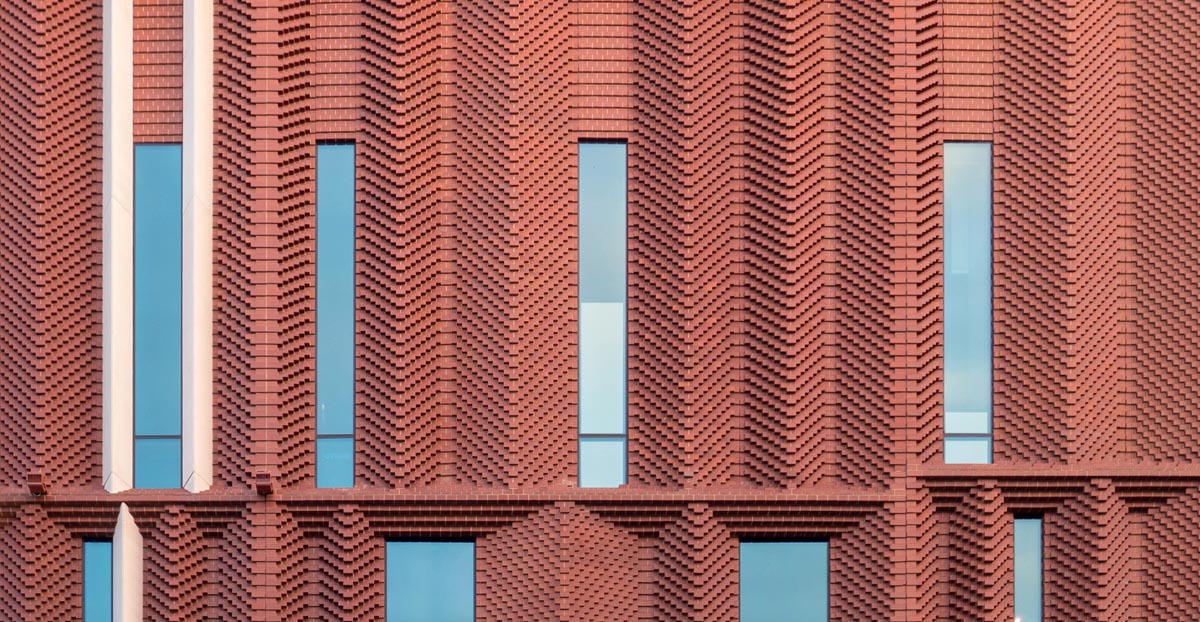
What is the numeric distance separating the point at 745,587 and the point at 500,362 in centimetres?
452

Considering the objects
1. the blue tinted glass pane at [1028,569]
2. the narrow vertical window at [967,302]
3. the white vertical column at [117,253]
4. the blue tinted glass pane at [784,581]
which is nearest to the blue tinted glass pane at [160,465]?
the white vertical column at [117,253]

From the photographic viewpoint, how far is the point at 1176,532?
54.6 feet

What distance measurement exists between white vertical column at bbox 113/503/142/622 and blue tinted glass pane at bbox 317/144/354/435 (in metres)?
2.79

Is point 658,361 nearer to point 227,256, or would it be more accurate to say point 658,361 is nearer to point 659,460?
point 659,460

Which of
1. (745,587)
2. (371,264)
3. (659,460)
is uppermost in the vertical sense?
(371,264)

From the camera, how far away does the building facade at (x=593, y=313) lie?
16.3 m

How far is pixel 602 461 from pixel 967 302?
550cm

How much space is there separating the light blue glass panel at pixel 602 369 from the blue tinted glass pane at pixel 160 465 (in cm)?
552

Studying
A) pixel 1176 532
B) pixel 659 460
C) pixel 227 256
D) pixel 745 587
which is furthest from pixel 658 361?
pixel 1176 532

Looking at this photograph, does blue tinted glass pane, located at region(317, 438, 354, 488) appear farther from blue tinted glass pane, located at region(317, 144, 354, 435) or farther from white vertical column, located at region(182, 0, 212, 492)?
white vertical column, located at region(182, 0, 212, 492)

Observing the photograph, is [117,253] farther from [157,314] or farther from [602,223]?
[602,223]

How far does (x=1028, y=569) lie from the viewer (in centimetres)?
1673

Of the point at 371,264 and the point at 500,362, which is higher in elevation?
the point at 371,264

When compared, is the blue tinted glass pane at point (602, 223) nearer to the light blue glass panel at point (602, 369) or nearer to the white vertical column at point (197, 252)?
the light blue glass panel at point (602, 369)
